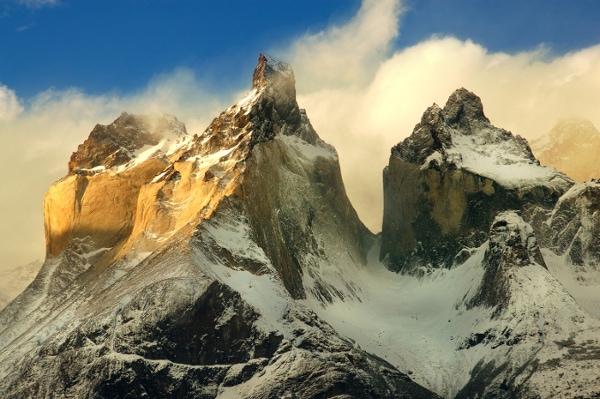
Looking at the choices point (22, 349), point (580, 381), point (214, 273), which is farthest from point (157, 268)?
point (580, 381)

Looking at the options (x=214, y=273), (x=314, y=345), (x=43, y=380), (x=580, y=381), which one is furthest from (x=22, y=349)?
(x=580, y=381)

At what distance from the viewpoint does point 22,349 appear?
19450 centimetres

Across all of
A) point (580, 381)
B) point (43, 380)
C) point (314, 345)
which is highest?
point (43, 380)

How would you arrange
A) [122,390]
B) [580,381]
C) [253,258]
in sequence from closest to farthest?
[122,390] < [580,381] < [253,258]

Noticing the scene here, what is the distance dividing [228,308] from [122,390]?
19.1 m

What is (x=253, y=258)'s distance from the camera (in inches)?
7815

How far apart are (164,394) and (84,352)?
42.6 feet

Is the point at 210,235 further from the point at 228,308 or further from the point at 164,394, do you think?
the point at 164,394

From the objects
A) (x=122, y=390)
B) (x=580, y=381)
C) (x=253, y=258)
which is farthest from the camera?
(x=253, y=258)

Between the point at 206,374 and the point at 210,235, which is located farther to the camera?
the point at 210,235

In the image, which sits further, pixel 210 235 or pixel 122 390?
pixel 210 235

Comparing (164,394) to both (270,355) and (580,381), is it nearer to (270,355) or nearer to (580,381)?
(270,355)

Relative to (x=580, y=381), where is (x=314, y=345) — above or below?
above

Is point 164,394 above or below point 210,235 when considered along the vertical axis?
below
